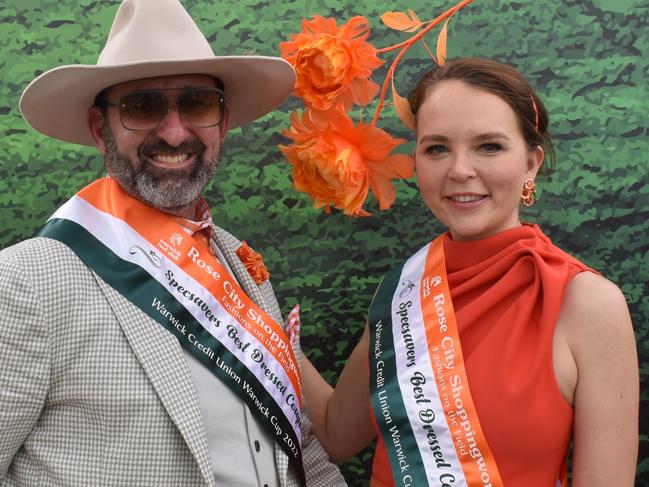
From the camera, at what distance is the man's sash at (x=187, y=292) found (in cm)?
178

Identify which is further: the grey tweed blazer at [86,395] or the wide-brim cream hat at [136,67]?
the wide-brim cream hat at [136,67]

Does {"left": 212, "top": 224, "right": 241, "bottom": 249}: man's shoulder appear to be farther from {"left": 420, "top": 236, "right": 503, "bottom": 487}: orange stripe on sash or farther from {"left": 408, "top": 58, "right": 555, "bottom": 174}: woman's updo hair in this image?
{"left": 408, "top": 58, "right": 555, "bottom": 174}: woman's updo hair

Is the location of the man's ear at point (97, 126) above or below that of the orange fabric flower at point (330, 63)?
below

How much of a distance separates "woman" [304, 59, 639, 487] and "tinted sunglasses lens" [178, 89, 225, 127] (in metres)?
0.51

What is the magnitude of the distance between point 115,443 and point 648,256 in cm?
165

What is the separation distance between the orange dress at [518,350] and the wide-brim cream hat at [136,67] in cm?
74

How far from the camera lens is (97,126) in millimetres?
1964

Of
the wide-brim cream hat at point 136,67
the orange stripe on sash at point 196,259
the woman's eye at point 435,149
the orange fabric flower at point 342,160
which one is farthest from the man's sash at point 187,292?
the woman's eye at point 435,149

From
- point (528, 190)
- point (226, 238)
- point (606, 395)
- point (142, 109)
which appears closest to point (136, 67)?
point (142, 109)

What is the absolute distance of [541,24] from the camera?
2.40 metres

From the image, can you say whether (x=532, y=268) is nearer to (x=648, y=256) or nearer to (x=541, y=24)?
(x=648, y=256)

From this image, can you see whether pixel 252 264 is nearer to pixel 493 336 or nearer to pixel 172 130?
pixel 172 130

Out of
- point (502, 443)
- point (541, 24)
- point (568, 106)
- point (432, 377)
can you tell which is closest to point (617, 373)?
point (502, 443)

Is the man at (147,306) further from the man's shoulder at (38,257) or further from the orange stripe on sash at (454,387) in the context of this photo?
the orange stripe on sash at (454,387)
